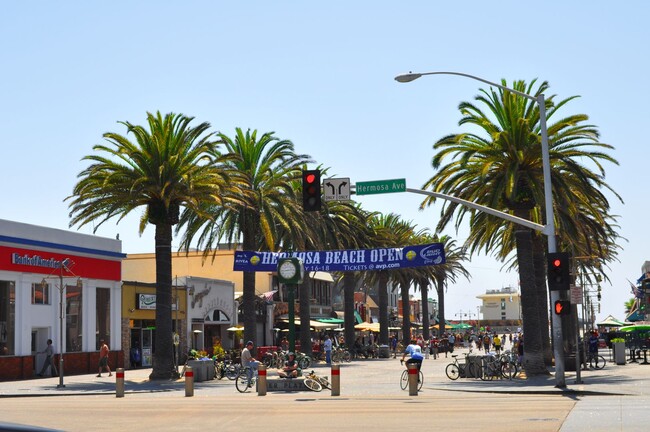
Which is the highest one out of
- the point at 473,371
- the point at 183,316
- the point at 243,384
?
the point at 183,316

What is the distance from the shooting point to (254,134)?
47844mm

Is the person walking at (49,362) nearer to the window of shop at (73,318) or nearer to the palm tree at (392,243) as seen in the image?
the window of shop at (73,318)

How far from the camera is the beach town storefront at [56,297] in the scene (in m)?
42.4

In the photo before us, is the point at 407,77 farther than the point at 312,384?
No

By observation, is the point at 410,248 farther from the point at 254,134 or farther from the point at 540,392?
the point at 540,392

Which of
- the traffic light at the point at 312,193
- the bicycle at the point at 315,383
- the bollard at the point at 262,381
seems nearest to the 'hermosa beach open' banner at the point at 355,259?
the bicycle at the point at 315,383

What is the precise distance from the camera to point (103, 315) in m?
50.1

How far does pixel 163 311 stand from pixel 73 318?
9.40 metres

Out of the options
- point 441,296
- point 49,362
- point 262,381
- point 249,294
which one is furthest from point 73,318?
point 441,296

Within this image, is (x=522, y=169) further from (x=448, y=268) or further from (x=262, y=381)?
(x=448, y=268)

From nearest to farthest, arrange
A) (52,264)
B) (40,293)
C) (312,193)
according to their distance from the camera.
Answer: (312,193) → (40,293) → (52,264)

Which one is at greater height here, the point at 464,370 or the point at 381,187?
the point at 381,187

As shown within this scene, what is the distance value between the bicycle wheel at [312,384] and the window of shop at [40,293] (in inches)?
760

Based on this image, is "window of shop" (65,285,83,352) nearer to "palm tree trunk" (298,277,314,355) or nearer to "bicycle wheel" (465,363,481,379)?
"palm tree trunk" (298,277,314,355)
